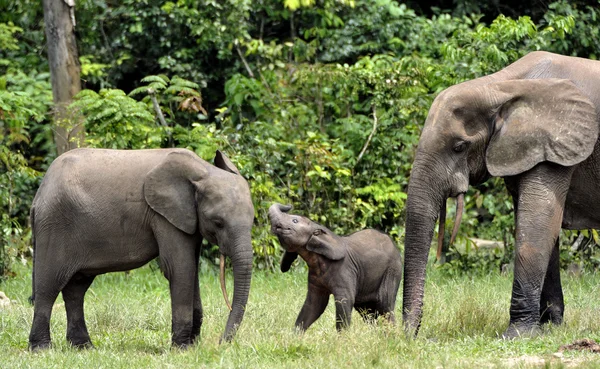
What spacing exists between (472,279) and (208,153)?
3.59 meters

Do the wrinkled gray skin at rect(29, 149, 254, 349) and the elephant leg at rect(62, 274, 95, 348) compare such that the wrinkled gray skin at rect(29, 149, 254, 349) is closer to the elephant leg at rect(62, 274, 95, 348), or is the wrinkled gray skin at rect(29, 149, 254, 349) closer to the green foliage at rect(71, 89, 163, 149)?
the elephant leg at rect(62, 274, 95, 348)

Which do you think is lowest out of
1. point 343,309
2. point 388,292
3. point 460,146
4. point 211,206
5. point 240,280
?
point 388,292

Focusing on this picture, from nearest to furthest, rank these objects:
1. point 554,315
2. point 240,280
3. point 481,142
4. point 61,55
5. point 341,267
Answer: point 240,280
point 481,142
point 341,267
point 554,315
point 61,55

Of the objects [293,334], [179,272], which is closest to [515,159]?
[293,334]

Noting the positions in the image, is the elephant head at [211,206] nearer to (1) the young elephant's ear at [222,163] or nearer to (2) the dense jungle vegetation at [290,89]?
(1) the young elephant's ear at [222,163]

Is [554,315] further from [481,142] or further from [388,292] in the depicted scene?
Answer: [481,142]

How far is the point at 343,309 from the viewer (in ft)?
30.0

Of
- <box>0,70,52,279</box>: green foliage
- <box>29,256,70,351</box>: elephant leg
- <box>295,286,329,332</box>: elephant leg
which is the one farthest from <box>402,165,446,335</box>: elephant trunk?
<box>0,70,52,279</box>: green foliage

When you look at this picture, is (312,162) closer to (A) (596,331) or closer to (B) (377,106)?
(B) (377,106)

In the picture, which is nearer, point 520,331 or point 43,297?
point 520,331

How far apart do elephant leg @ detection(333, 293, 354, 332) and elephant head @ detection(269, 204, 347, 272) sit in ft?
1.11

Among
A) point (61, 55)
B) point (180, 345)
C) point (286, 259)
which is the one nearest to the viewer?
point (180, 345)

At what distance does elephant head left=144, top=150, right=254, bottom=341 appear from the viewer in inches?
343

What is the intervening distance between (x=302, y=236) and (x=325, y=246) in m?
0.22
